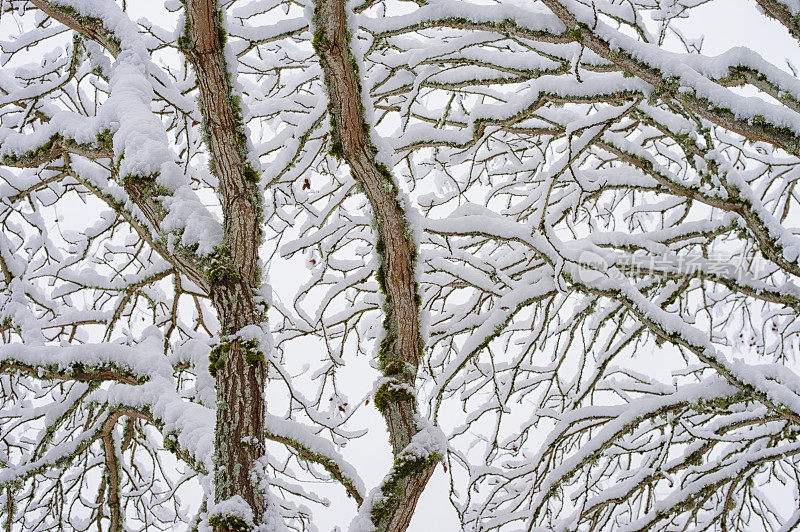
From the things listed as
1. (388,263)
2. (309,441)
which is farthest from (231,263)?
(309,441)

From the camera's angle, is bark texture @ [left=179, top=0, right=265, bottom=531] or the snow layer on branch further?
the snow layer on branch

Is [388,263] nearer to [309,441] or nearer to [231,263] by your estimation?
[231,263]

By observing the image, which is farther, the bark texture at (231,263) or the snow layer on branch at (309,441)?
the snow layer on branch at (309,441)

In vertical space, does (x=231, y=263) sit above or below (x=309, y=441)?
above

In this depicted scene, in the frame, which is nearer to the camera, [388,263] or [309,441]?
[388,263]

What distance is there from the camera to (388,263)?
2008 mm

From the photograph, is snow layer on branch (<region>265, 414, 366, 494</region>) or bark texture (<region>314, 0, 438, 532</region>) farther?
snow layer on branch (<region>265, 414, 366, 494</region>)

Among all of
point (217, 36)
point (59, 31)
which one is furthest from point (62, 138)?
point (59, 31)

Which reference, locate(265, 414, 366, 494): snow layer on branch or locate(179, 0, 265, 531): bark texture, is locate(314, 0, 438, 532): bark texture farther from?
locate(265, 414, 366, 494): snow layer on branch

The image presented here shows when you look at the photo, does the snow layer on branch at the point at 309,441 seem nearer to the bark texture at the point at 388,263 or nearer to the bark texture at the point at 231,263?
the bark texture at the point at 388,263

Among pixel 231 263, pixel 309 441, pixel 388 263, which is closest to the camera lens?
pixel 231 263

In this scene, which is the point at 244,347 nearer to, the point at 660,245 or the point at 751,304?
the point at 660,245

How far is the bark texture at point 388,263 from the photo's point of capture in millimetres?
1766

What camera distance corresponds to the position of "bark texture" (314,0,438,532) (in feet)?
5.79
